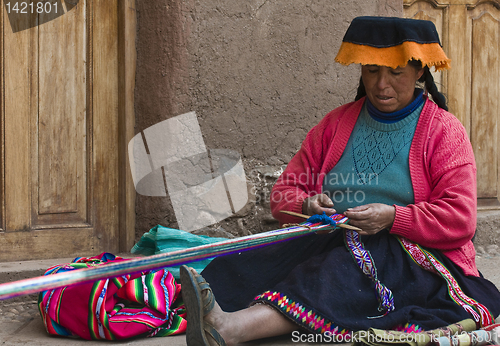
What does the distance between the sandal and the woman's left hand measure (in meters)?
0.64

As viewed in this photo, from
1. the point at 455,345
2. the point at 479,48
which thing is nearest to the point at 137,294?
the point at 455,345

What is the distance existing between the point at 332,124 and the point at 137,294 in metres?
1.10

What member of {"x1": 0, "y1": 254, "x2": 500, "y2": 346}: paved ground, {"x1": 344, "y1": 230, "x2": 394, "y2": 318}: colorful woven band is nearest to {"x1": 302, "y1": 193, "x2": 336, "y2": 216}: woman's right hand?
{"x1": 344, "y1": 230, "x2": 394, "y2": 318}: colorful woven band

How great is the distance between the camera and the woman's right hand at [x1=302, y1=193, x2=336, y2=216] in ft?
6.87

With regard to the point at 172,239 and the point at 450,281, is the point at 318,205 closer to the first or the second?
the point at 450,281

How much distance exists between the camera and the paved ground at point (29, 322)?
6.48 ft

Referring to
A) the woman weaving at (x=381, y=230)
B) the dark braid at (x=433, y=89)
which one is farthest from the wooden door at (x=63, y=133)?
the dark braid at (x=433, y=89)

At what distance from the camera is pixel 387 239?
2125mm

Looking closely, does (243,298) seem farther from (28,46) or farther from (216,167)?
(28,46)

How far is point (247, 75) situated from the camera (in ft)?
10.0

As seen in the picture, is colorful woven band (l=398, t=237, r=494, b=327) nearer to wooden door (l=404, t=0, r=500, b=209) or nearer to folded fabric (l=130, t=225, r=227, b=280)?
folded fabric (l=130, t=225, r=227, b=280)

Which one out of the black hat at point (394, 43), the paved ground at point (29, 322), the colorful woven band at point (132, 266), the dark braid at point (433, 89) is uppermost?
the black hat at point (394, 43)

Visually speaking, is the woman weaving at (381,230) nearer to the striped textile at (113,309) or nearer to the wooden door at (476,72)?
the striped textile at (113,309)

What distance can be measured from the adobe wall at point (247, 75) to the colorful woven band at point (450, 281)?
4.05ft
